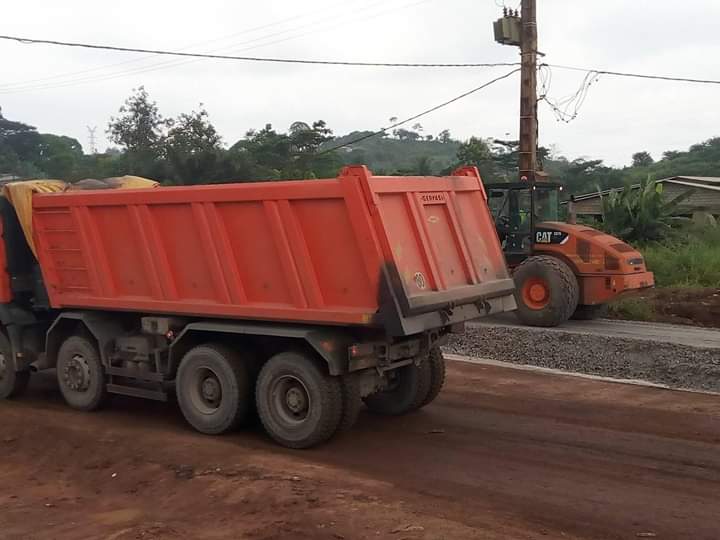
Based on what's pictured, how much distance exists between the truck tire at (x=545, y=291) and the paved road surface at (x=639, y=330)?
0.30 meters

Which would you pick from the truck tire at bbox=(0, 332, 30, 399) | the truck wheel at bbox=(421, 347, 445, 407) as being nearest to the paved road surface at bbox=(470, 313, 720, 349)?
the truck wheel at bbox=(421, 347, 445, 407)

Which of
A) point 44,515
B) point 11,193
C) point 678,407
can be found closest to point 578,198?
point 678,407

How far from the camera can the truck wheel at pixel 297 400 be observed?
23.3 ft

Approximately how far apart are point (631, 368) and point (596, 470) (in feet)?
14.0

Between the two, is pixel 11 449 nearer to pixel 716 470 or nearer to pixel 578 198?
pixel 716 470

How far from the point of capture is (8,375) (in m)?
9.45

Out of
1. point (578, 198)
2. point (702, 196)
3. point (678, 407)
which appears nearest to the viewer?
point (678, 407)

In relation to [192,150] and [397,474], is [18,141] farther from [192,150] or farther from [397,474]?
[397,474]

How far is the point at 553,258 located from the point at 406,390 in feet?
22.8

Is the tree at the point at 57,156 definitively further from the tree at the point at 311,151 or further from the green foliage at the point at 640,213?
the green foliage at the point at 640,213

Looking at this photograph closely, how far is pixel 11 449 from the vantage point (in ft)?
25.1

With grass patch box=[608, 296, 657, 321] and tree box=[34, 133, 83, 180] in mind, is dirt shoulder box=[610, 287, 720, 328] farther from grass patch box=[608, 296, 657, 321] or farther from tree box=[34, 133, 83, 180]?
tree box=[34, 133, 83, 180]

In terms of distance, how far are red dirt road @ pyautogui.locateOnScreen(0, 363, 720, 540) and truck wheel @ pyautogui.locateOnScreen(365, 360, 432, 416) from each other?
0.60 ft

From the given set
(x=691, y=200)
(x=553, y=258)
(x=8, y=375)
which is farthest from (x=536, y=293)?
(x=691, y=200)
